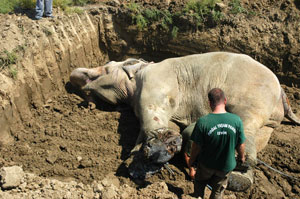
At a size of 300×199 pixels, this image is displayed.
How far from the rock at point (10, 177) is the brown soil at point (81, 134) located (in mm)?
452

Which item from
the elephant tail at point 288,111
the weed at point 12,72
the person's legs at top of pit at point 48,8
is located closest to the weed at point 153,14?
the person's legs at top of pit at point 48,8

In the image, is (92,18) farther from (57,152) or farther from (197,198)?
(197,198)

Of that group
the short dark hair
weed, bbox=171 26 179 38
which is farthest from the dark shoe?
weed, bbox=171 26 179 38

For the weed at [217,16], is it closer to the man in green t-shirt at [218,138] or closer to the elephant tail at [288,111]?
the elephant tail at [288,111]

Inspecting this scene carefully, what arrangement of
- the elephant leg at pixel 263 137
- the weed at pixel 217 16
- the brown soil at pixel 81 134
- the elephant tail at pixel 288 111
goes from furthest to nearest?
1. the weed at pixel 217 16
2. the elephant tail at pixel 288 111
3. the elephant leg at pixel 263 137
4. the brown soil at pixel 81 134

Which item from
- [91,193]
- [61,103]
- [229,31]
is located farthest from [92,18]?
[91,193]

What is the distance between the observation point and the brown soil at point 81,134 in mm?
4891

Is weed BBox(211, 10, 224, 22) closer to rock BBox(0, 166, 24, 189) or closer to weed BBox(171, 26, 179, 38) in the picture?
weed BBox(171, 26, 179, 38)

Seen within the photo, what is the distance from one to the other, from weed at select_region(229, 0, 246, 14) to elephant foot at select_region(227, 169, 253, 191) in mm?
4710

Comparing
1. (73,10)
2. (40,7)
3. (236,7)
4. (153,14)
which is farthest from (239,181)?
(73,10)

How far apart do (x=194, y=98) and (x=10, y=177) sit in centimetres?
324

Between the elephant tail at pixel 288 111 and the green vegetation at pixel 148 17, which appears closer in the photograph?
the elephant tail at pixel 288 111

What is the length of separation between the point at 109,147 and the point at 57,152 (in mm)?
881

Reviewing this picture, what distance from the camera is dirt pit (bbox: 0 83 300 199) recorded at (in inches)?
190
